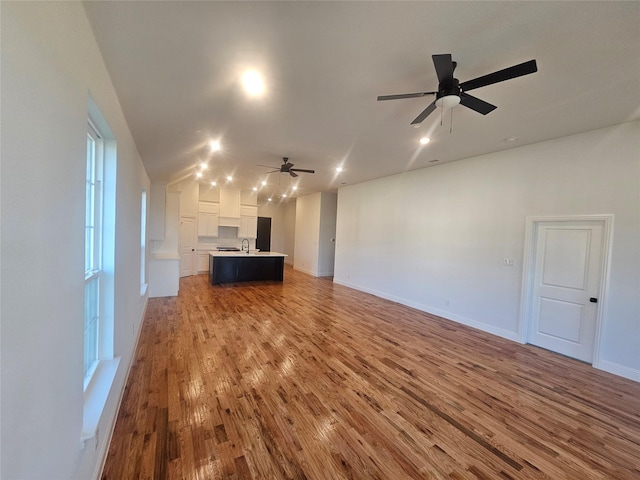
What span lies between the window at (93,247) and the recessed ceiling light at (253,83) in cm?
122

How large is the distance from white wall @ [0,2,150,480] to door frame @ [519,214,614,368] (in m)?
5.07

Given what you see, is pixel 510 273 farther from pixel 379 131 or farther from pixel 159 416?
pixel 159 416

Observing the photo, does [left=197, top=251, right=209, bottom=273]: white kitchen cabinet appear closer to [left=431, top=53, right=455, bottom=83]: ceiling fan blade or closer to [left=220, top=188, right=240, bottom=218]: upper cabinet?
[left=220, top=188, right=240, bottom=218]: upper cabinet

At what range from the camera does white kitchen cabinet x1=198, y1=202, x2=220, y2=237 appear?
29.5ft

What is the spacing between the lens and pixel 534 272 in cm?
403

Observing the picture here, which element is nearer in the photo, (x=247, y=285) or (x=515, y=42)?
(x=515, y=42)

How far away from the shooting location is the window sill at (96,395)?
4.82 ft

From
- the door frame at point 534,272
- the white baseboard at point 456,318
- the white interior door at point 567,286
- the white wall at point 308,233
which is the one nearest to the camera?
the door frame at point 534,272

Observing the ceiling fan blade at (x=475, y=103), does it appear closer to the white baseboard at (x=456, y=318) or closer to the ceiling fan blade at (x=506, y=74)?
the ceiling fan blade at (x=506, y=74)

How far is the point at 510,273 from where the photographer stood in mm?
4246

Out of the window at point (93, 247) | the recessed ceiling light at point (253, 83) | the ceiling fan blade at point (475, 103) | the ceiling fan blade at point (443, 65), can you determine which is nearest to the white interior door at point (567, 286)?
the ceiling fan blade at point (475, 103)

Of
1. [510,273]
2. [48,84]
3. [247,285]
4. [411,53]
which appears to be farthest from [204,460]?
[247,285]

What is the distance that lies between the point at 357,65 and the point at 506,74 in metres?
1.06

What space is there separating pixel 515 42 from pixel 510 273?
3.46 meters
